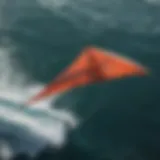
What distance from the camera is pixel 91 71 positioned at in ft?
2.27

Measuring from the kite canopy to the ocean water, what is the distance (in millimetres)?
12

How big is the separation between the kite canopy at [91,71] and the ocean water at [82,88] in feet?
0.04

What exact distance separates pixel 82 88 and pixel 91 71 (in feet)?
0.12

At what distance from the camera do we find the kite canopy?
0.69 meters

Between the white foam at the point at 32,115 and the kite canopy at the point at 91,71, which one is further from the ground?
the kite canopy at the point at 91,71

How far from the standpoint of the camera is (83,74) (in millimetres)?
688

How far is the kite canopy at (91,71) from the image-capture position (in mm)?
686

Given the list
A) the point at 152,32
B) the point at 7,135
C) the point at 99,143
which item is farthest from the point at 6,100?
the point at 152,32

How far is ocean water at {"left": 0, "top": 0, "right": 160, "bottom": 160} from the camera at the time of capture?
0.65m

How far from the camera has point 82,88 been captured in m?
0.69

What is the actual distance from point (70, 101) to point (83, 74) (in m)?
0.06

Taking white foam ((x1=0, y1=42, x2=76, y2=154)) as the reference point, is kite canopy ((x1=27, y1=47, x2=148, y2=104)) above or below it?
above

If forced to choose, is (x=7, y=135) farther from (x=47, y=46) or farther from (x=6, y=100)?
(x=47, y=46)

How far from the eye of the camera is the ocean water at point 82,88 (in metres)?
0.65
